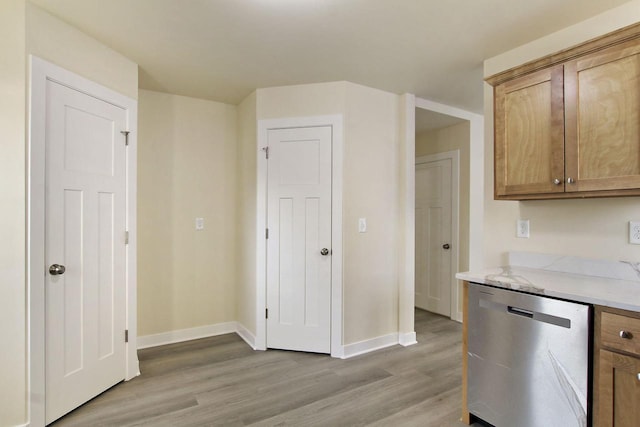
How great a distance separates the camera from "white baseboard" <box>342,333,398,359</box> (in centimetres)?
301

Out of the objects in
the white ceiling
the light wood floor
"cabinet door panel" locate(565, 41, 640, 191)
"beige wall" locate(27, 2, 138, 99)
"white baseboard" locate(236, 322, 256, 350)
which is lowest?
the light wood floor

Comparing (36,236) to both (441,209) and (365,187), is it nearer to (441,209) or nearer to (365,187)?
(365,187)

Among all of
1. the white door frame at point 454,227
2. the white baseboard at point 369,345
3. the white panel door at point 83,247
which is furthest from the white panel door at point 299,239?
the white door frame at point 454,227

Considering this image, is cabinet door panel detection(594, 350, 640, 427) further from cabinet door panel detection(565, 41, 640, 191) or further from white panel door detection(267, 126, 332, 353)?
white panel door detection(267, 126, 332, 353)

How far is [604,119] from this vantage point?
171cm

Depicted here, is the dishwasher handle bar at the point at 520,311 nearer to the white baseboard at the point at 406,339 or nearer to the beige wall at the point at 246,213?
the white baseboard at the point at 406,339

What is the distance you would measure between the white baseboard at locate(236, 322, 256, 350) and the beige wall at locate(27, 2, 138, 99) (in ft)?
7.76

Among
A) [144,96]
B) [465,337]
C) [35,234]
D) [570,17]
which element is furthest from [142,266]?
[570,17]

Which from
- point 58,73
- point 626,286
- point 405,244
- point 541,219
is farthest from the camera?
point 405,244

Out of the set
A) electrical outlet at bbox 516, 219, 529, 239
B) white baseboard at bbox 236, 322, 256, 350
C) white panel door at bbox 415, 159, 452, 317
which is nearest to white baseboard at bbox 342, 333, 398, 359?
white baseboard at bbox 236, 322, 256, 350

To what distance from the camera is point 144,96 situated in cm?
319

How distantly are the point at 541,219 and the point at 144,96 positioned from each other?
353 centimetres

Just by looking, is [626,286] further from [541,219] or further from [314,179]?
[314,179]

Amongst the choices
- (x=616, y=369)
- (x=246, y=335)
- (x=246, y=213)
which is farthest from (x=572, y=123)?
(x=246, y=335)
